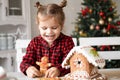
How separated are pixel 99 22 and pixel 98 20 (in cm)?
3

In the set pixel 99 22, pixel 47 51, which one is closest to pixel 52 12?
pixel 47 51

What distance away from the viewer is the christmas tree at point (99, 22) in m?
2.71

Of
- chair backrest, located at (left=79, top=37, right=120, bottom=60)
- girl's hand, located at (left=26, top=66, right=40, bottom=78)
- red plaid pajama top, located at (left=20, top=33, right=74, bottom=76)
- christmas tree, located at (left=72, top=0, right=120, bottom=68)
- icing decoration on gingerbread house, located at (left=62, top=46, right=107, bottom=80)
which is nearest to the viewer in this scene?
icing decoration on gingerbread house, located at (left=62, top=46, right=107, bottom=80)

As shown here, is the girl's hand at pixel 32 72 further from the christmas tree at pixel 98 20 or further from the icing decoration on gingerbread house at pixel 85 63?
the christmas tree at pixel 98 20

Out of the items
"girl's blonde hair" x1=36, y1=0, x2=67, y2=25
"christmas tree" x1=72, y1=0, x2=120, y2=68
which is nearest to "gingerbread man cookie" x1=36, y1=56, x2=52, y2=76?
"girl's blonde hair" x1=36, y1=0, x2=67, y2=25

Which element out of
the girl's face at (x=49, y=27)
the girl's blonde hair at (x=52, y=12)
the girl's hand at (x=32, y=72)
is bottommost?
the girl's hand at (x=32, y=72)

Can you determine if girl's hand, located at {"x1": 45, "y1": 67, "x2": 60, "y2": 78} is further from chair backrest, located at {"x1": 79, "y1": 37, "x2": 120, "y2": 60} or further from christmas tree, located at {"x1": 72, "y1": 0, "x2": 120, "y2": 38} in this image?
christmas tree, located at {"x1": 72, "y1": 0, "x2": 120, "y2": 38}

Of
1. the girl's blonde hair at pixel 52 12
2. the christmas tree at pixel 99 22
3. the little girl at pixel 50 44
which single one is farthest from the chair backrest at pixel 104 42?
the christmas tree at pixel 99 22

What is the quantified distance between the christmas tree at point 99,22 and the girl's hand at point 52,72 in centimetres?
186

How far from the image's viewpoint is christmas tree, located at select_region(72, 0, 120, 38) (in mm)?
2709

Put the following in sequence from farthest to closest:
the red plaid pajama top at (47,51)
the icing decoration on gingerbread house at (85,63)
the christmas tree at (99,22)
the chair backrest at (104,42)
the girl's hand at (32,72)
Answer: the christmas tree at (99,22) → the chair backrest at (104,42) → the red plaid pajama top at (47,51) → the girl's hand at (32,72) → the icing decoration on gingerbread house at (85,63)

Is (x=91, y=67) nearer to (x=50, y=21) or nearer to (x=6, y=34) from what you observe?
(x=50, y=21)

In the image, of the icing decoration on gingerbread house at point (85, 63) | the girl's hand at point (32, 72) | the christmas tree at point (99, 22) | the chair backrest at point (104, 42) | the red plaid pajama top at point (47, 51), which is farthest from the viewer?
the christmas tree at point (99, 22)

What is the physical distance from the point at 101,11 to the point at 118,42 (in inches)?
53.1
